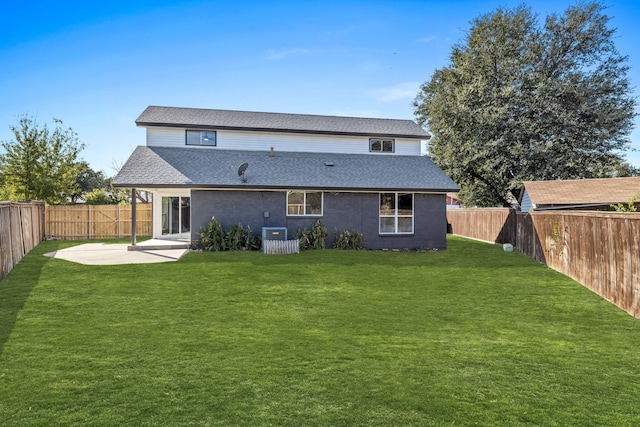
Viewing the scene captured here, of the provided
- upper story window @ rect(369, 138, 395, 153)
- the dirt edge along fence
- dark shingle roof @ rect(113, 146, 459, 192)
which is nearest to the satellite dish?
dark shingle roof @ rect(113, 146, 459, 192)

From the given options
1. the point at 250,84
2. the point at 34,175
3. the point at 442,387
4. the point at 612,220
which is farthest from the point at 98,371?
the point at 34,175

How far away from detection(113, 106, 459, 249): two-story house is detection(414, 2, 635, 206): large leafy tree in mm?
7588

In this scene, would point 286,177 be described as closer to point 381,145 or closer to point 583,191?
point 381,145

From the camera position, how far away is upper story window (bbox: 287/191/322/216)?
19.0 meters

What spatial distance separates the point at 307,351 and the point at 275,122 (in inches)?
A: 704

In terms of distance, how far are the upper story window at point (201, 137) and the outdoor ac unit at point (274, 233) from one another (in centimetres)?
615

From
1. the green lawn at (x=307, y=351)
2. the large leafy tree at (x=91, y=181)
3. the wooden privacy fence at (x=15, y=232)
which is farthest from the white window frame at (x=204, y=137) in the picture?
the large leafy tree at (x=91, y=181)

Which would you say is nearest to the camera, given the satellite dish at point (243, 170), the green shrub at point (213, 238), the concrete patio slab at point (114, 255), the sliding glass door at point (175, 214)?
the concrete patio slab at point (114, 255)

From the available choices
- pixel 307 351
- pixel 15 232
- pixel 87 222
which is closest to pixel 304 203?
pixel 15 232

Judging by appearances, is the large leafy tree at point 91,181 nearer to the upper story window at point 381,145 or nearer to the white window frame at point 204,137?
the white window frame at point 204,137

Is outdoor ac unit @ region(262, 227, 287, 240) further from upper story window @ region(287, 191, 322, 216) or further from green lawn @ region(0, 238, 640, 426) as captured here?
green lawn @ region(0, 238, 640, 426)

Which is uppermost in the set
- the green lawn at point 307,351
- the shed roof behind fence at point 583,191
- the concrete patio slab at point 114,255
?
the shed roof behind fence at point 583,191

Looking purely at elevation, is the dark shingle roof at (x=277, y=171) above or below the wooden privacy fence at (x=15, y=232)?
above

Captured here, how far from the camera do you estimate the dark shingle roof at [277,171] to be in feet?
58.9
